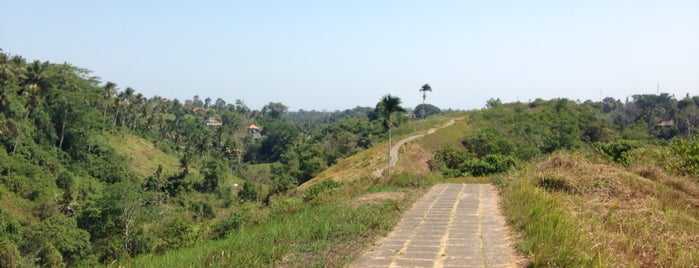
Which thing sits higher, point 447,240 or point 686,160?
point 686,160

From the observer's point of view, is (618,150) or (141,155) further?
(141,155)

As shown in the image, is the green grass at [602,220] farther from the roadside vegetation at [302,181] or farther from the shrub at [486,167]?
the shrub at [486,167]

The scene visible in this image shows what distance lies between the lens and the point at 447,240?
6387 millimetres

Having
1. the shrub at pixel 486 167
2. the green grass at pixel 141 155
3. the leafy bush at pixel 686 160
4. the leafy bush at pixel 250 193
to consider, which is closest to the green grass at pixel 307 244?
the leafy bush at pixel 686 160

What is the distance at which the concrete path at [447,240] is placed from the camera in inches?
211

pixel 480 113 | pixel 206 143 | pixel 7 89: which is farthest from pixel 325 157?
pixel 7 89

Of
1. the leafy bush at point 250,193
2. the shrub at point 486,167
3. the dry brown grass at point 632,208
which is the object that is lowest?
the leafy bush at point 250,193

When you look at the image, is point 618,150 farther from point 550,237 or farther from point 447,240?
point 550,237

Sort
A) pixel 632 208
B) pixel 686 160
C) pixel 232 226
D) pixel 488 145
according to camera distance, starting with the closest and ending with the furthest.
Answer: pixel 632 208 < pixel 232 226 < pixel 686 160 < pixel 488 145

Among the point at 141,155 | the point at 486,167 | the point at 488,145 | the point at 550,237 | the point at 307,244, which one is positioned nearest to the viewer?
the point at 550,237

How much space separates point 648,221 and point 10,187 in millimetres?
48171

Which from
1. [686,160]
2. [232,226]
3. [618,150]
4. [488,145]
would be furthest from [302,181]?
[686,160]

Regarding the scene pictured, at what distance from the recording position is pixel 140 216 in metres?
34.8

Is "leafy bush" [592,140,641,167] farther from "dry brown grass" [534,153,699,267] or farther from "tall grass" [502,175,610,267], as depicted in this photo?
"tall grass" [502,175,610,267]
